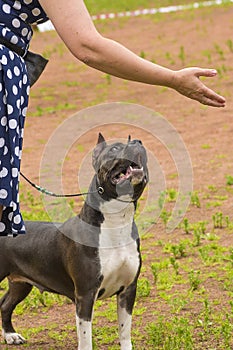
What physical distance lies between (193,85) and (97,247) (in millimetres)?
1636

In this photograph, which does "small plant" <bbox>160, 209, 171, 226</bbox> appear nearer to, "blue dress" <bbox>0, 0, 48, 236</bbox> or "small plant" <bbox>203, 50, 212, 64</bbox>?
"blue dress" <bbox>0, 0, 48, 236</bbox>

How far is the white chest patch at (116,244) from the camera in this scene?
515 cm

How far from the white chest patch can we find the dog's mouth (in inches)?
7.8

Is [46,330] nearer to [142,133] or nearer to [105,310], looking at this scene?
[105,310]

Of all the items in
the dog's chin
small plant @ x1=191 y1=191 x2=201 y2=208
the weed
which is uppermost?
the dog's chin

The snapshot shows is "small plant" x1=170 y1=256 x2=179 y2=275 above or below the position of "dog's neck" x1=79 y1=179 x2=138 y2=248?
below

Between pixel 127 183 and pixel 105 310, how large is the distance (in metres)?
1.83

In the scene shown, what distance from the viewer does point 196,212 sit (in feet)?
29.7

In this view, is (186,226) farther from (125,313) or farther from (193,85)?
(193,85)

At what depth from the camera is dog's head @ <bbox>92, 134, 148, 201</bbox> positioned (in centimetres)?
485

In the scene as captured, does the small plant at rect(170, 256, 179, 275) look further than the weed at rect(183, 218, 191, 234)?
No

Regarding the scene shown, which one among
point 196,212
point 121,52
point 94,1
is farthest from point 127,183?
point 94,1

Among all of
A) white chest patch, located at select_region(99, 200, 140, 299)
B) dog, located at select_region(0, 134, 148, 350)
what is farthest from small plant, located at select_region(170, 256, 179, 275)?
white chest patch, located at select_region(99, 200, 140, 299)

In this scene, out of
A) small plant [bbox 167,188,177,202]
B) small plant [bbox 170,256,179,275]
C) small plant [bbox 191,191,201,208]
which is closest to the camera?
small plant [bbox 170,256,179,275]
